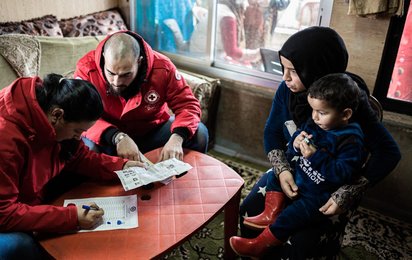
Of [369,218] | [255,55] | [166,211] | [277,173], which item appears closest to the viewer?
[166,211]

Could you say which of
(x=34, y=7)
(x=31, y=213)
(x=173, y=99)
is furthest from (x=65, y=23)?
→ (x=31, y=213)

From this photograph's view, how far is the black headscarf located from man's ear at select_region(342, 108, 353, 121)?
0.19 m

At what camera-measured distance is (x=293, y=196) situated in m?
1.40

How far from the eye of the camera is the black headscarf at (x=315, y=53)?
135 centimetres

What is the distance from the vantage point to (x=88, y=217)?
1.24 m

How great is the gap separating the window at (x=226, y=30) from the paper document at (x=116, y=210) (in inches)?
54.8

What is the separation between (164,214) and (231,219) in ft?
1.38

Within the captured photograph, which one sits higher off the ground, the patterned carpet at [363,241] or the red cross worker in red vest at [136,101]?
the red cross worker in red vest at [136,101]

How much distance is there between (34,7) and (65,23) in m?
0.20

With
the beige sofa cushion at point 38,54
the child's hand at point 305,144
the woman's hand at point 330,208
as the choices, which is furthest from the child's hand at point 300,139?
the beige sofa cushion at point 38,54

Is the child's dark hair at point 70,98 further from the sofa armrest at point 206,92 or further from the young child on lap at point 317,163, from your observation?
the sofa armrest at point 206,92

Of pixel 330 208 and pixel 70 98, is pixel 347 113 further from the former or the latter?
pixel 70 98

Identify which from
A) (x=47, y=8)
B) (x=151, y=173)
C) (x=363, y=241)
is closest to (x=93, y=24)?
(x=47, y=8)

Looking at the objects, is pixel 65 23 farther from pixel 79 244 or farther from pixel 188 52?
pixel 79 244
